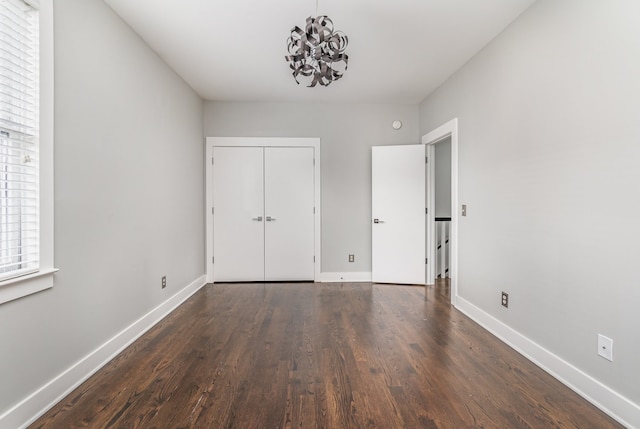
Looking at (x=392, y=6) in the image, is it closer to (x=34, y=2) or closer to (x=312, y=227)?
(x=34, y=2)

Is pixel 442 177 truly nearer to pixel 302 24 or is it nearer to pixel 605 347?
pixel 302 24

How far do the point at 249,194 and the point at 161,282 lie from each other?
5.72ft

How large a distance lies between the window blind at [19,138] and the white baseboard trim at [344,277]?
332 cm

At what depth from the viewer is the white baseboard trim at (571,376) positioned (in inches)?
63.5

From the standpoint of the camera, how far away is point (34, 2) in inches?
65.8

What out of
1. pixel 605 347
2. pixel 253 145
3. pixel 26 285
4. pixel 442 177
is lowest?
pixel 605 347

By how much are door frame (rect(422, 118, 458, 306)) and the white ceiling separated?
0.60 meters

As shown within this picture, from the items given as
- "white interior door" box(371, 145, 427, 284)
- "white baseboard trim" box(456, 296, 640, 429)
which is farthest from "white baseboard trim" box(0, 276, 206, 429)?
"white baseboard trim" box(456, 296, 640, 429)

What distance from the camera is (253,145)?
4.46 meters

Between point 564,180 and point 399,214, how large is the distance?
237cm

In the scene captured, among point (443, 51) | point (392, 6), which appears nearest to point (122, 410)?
point (392, 6)

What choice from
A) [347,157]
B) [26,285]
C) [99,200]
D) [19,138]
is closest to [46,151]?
[19,138]

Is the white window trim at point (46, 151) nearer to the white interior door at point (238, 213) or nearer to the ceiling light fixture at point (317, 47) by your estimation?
the ceiling light fixture at point (317, 47)

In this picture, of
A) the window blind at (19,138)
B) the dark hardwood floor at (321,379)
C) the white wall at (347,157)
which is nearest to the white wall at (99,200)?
the window blind at (19,138)
